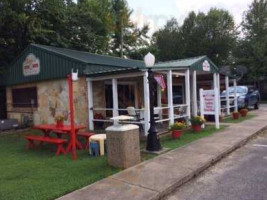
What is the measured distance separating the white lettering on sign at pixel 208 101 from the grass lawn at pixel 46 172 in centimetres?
277

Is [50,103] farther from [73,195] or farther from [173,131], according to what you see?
[73,195]

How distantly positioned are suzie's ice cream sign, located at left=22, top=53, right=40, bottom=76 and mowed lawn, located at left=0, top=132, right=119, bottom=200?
6.20m

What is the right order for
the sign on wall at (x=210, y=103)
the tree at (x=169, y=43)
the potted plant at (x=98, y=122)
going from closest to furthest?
the sign on wall at (x=210, y=103) → the potted plant at (x=98, y=122) → the tree at (x=169, y=43)

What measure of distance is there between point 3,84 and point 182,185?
14.5 metres

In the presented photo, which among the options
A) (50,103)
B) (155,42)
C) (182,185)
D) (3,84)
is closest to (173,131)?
(182,185)

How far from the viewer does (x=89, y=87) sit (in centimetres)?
1209

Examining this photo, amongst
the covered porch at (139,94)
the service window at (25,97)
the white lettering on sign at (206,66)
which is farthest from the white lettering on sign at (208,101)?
the service window at (25,97)

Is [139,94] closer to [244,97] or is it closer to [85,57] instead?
[85,57]

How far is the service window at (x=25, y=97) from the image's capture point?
15008 mm

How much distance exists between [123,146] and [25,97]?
431 inches

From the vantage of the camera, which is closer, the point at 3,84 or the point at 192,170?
the point at 192,170

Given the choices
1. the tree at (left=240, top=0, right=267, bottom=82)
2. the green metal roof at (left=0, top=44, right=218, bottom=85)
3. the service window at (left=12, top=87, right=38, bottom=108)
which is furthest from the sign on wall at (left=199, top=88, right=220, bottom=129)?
the tree at (left=240, top=0, right=267, bottom=82)

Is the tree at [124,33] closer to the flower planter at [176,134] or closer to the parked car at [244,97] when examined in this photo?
the parked car at [244,97]

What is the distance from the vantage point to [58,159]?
301 inches
